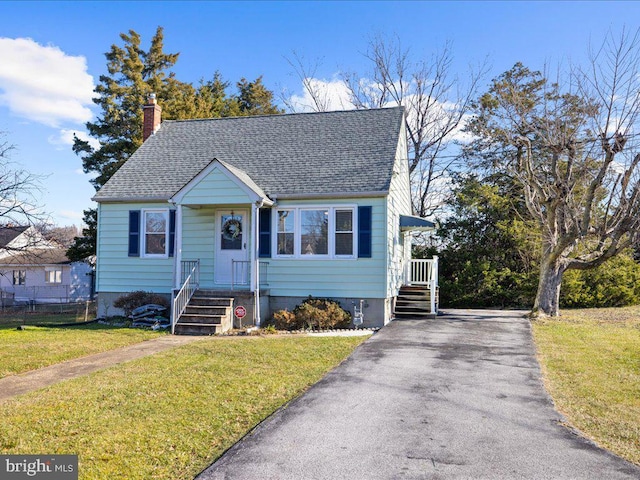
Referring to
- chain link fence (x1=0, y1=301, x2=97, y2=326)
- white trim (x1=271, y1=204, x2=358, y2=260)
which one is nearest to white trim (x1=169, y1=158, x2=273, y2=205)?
white trim (x1=271, y1=204, x2=358, y2=260)

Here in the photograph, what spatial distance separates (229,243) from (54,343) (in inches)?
224

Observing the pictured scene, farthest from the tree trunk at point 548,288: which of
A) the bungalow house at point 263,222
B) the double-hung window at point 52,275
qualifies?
the double-hung window at point 52,275

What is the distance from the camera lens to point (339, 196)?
13.8 m

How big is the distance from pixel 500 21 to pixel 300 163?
24.4 ft

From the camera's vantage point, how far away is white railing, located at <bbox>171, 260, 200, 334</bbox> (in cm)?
1276

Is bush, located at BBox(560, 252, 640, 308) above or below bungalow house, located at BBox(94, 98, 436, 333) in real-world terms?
below

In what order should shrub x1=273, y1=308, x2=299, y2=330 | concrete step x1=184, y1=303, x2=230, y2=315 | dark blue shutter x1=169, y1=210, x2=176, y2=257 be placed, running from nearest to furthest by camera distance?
concrete step x1=184, y1=303, x2=230, y2=315 → shrub x1=273, y1=308, x2=299, y2=330 → dark blue shutter x1=169, y1=210, x2=176, y2=257

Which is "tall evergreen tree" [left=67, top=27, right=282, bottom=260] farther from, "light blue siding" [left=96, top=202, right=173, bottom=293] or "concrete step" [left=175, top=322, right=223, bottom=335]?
"concrete step" [left=175, top=322, right=223, bottom=335]

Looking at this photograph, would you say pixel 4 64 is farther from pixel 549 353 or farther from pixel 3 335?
pixel 549 353

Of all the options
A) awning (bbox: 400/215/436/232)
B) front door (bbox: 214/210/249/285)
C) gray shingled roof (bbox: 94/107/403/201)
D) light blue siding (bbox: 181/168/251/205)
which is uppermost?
gray shingled roof (bbox: 94/107/403/201)

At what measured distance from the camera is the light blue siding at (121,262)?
1526 centimetres

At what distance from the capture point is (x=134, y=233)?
1548 cm

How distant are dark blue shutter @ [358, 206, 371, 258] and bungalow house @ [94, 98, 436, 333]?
0.09ft

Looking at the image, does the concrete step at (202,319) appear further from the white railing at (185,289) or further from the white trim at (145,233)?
the white trim at (145,233)
